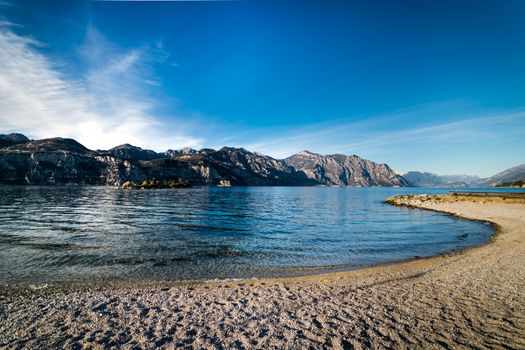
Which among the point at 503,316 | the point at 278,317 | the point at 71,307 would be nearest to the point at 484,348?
the point at 503,316

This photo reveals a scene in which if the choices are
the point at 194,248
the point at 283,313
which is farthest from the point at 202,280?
the point at 194,248

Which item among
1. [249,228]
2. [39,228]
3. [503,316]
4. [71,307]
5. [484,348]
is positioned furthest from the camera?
[249,228]

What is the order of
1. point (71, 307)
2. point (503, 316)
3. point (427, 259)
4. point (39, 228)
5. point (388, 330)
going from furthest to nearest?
point (39, 228), point (427, 259), point (71, 307), point (503, 316), point (388, 330)

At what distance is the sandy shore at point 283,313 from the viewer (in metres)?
7.89

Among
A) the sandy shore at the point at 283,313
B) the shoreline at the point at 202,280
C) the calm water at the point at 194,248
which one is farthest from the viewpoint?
the calm water at the point at 194,248

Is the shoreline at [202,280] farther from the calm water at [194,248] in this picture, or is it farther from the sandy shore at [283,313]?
the calm water at [194,248]

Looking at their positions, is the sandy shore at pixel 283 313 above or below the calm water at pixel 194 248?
above

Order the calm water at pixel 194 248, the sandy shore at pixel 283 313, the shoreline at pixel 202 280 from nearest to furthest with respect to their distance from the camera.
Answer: the sandy shore at pixel 283 313 < the shoreline at pixel 202 280 < the calm water at pixel 194 248

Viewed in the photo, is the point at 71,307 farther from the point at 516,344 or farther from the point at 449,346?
the point at 516,344

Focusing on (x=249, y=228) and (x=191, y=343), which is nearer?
(x=191, y=343)

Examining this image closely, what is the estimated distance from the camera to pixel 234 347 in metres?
7.53

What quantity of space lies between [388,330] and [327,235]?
795 inches

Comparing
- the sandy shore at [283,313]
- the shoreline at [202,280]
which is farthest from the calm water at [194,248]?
the sandy shore at [283,313]

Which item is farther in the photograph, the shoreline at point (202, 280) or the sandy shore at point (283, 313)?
the shoreline at point (202, 280)
